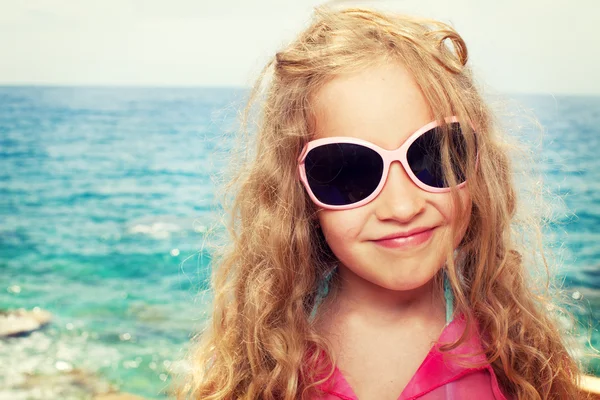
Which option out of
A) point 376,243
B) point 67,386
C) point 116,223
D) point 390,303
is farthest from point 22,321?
point 376,243

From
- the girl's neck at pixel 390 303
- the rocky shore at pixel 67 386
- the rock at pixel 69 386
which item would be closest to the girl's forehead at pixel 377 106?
the girl's neck at pixel 390 303

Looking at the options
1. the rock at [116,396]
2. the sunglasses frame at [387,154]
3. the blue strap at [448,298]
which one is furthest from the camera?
the rock at [116,396]

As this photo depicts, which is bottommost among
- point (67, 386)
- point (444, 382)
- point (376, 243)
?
point (67, 386)

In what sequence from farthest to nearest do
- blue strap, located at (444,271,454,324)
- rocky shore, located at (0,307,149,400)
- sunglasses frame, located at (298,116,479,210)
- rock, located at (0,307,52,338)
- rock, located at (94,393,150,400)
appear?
rock, located at (0,307,52,338) → rocky shore, located at (0,307,149,400) → rock, located at (94,393,150,400) → blue strap, located at (444,271,454,324) → sunglasses frame, located at (298,116,479,210)

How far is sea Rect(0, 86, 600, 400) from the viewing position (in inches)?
167

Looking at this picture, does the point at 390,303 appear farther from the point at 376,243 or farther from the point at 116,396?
the point at 116,396

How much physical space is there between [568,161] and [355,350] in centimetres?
440

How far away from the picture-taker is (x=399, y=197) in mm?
1181

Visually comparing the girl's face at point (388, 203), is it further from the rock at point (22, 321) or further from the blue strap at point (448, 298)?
the rock at point (22, 321)

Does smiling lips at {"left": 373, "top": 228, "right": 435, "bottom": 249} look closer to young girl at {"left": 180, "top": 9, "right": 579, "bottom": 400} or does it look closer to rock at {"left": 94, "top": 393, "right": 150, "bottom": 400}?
young girl at {"left": 180, "top": 9, "right": 579, "bottom": 400}

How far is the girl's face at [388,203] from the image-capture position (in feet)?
3.88

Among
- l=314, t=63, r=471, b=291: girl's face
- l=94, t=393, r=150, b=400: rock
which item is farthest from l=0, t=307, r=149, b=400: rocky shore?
l=314, t=63, r=471, b=291: girl's face

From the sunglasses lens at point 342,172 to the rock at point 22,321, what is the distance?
3695 millimetres

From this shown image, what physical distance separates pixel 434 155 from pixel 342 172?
0.52 ft
